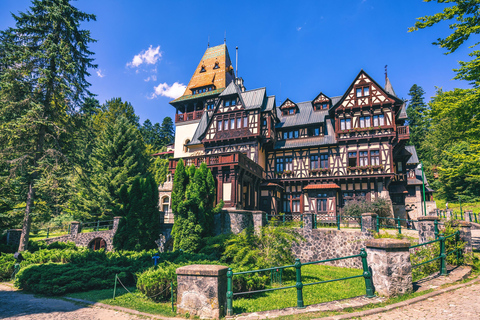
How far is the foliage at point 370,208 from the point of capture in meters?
22.5

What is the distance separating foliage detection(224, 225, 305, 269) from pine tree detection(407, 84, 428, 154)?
53.7 m

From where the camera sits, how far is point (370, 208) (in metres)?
22.4

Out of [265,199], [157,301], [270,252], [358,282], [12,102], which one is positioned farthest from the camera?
[265,199]

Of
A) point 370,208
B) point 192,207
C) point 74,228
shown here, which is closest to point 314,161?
point 370,208

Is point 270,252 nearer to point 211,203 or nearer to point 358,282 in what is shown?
point 358,282

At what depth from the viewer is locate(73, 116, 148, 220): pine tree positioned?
2673 cm

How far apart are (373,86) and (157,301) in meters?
25.5

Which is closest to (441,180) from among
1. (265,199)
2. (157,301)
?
(265,199)

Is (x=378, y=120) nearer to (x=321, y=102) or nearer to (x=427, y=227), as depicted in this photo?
(x=321, y=102)

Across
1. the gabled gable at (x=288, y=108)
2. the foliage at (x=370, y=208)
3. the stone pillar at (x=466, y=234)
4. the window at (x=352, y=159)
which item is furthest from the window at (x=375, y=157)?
the stone pillar at (x=466, y=234)

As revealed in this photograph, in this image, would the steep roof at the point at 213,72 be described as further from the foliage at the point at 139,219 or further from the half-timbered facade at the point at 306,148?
the foliage at the point at 139,219

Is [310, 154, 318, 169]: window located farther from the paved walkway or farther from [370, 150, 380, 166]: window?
the paved walkway

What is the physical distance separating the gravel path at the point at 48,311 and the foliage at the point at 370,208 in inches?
765

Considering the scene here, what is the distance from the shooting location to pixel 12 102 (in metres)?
19.0
